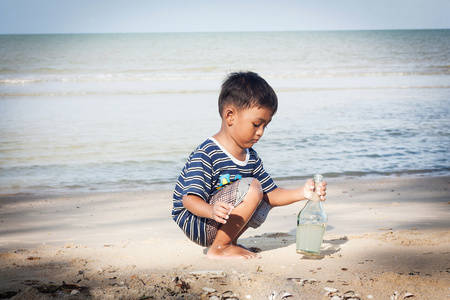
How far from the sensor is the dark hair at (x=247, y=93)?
2.82 meters

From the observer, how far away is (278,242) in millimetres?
3553

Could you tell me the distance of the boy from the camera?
2.80 metres

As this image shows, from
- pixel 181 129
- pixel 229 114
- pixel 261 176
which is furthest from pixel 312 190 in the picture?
pixel 181 129

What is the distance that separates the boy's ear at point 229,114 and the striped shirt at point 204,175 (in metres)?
0.15

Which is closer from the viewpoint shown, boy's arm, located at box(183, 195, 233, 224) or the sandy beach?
the sandy beach

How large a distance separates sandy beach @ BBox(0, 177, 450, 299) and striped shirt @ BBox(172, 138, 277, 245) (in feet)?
0.77

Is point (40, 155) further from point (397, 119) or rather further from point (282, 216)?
point (397, 119)

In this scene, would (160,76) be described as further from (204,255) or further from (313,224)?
(313,224)

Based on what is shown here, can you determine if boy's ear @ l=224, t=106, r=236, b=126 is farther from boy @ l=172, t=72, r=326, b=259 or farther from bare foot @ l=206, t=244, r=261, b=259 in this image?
bare foot @ l=206, t=244, r=261, b=259

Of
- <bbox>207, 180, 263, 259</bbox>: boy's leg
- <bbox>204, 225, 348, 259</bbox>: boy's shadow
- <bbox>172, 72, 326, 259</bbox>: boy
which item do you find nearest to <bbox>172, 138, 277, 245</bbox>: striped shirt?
<bbox>172, 72, 326, 259</bbox>: boy

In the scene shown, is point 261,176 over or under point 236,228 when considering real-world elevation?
over

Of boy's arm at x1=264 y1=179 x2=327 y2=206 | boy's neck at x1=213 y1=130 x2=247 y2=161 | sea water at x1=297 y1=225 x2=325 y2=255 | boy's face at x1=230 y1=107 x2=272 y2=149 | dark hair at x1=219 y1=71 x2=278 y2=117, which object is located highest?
dark hair at x1=219 y1=71 x2=278 y2=117

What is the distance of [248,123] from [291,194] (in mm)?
537

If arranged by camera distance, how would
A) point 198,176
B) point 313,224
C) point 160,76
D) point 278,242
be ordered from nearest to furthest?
1. point 198,176
2. point 313,224
3. point 278,242
4. point 160,76
